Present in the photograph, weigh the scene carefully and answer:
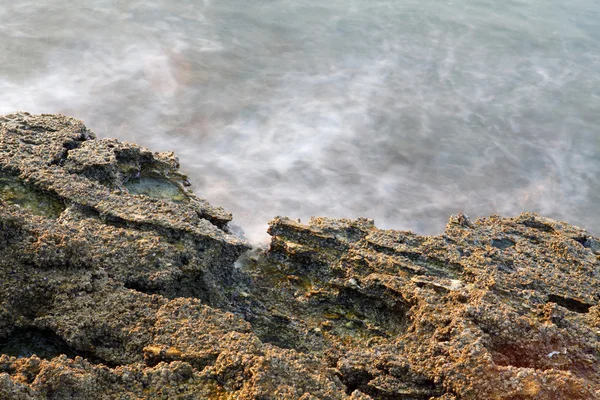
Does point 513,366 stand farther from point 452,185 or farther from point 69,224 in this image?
point 452,185

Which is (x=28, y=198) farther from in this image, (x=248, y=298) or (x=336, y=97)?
(x=336, y=97)

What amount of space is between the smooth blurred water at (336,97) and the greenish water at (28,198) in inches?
107

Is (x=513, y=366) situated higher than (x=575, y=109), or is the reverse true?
(x=575, y=109)

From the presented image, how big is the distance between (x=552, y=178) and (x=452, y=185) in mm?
2001

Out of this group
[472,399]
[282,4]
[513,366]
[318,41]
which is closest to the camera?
[472,399]

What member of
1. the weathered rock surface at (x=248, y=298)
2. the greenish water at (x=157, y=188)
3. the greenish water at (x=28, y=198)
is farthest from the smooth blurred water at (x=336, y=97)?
the greenish water at (x=28, y=198)

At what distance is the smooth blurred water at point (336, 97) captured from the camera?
912 centimetres

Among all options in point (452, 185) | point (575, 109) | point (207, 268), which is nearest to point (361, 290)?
point (207, 268)

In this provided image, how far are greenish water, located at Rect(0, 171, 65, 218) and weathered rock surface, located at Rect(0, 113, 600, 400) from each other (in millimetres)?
15

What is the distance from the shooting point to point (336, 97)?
11773 millimetres

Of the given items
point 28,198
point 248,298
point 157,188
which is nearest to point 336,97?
point 157,188

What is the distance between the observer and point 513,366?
4.09 meters

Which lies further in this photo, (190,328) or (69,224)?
(69,224)

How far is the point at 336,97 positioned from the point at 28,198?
300 inches
